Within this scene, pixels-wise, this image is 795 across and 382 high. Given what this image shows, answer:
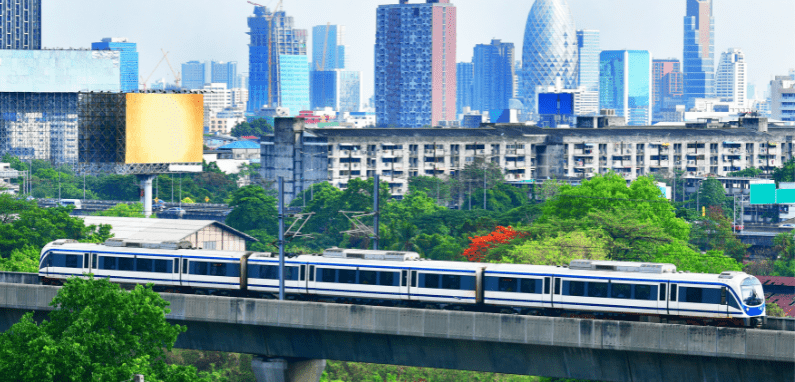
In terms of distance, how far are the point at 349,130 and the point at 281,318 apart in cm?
13183

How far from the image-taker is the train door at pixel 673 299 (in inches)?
1825

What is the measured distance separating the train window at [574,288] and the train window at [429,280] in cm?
579

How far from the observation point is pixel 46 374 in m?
35.8

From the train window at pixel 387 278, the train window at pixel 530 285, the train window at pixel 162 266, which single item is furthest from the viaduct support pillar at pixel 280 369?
the train window at pixel 530 285

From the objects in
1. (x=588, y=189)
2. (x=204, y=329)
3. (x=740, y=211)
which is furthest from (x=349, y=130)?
(x=204, y=329)

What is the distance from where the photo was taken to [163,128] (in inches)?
4813

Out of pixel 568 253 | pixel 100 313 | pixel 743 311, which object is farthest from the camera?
pixel 568 253

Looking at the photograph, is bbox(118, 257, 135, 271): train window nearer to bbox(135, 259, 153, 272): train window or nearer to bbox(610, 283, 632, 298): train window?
bbox(135, 259, 153, 272): train window

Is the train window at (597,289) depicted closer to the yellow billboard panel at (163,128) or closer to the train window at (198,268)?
the train window at (198,268)

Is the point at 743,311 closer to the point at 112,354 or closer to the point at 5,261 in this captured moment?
the point at 112,354

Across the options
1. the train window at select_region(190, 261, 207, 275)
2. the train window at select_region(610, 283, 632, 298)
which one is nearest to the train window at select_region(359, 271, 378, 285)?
the train window at select_region(190, 261, 207, 275)

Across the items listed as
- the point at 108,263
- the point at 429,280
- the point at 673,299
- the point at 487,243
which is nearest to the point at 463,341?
the point at 429,280

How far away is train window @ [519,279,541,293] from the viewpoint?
4859 centimetres

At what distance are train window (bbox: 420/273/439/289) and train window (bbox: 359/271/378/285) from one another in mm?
2265
